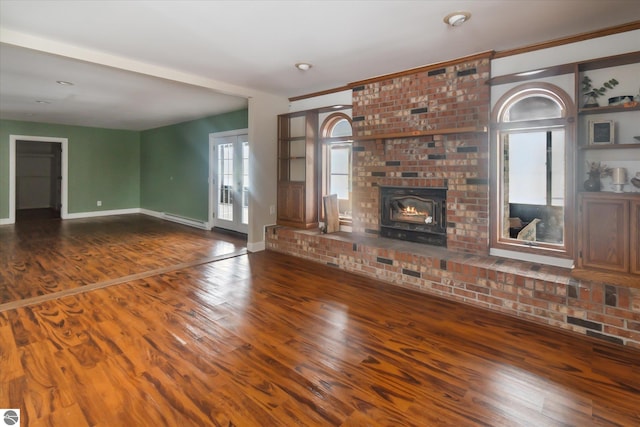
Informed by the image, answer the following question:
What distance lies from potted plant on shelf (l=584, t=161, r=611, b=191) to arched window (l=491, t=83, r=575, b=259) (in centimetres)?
14

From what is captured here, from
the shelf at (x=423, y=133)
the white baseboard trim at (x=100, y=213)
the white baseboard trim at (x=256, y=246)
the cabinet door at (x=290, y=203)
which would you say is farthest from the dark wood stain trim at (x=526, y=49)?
the white baseboard trim at (x=100, y=213)

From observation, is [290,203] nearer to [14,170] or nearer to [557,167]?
[557,167]

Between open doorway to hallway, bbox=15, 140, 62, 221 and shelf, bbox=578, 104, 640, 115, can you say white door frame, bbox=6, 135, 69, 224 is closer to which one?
open doorway to hallway, bbox=15, 140, 62, 221

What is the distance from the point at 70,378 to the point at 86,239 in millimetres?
4776

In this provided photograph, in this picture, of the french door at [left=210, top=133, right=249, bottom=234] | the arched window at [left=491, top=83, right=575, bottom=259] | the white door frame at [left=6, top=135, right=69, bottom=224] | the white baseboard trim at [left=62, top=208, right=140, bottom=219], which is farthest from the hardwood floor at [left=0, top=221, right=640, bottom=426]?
the white baseboard trim at [left=62, top=208, right=140, bottom=219]

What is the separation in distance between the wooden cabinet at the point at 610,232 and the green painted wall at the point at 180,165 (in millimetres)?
5260

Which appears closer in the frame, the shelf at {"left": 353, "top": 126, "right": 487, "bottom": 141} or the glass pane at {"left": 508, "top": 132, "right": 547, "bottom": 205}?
the glass pane at {"left": 508, "top": 132, "right": 547, "bottom": 205}

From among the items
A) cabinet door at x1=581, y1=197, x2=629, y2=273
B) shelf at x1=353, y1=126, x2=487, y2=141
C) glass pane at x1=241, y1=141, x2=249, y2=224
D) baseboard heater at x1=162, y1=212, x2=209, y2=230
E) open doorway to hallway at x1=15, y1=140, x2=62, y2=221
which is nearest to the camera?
cabinet door at x1=581, y1=197, x2=629, y2=273

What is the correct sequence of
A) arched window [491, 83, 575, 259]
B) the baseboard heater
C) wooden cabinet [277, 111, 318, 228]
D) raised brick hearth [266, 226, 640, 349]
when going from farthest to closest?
the baseboard heater, wooden cabinet [277, 111, 318, 228], arched window [491, 83, 575, 259], raised brick hearth [266, 226, 640, 349]

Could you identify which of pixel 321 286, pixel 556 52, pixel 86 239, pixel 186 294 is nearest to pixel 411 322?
pixel 321 286

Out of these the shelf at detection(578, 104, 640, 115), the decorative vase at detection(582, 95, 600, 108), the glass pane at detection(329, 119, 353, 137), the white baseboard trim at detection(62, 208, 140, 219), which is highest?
the glass pane at detection(329, 119, 353, 137)

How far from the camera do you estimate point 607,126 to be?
2809 millimetres

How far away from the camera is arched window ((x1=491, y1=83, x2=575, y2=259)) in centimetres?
307

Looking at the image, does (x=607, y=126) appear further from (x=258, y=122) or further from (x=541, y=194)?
(x=258, y=122)
